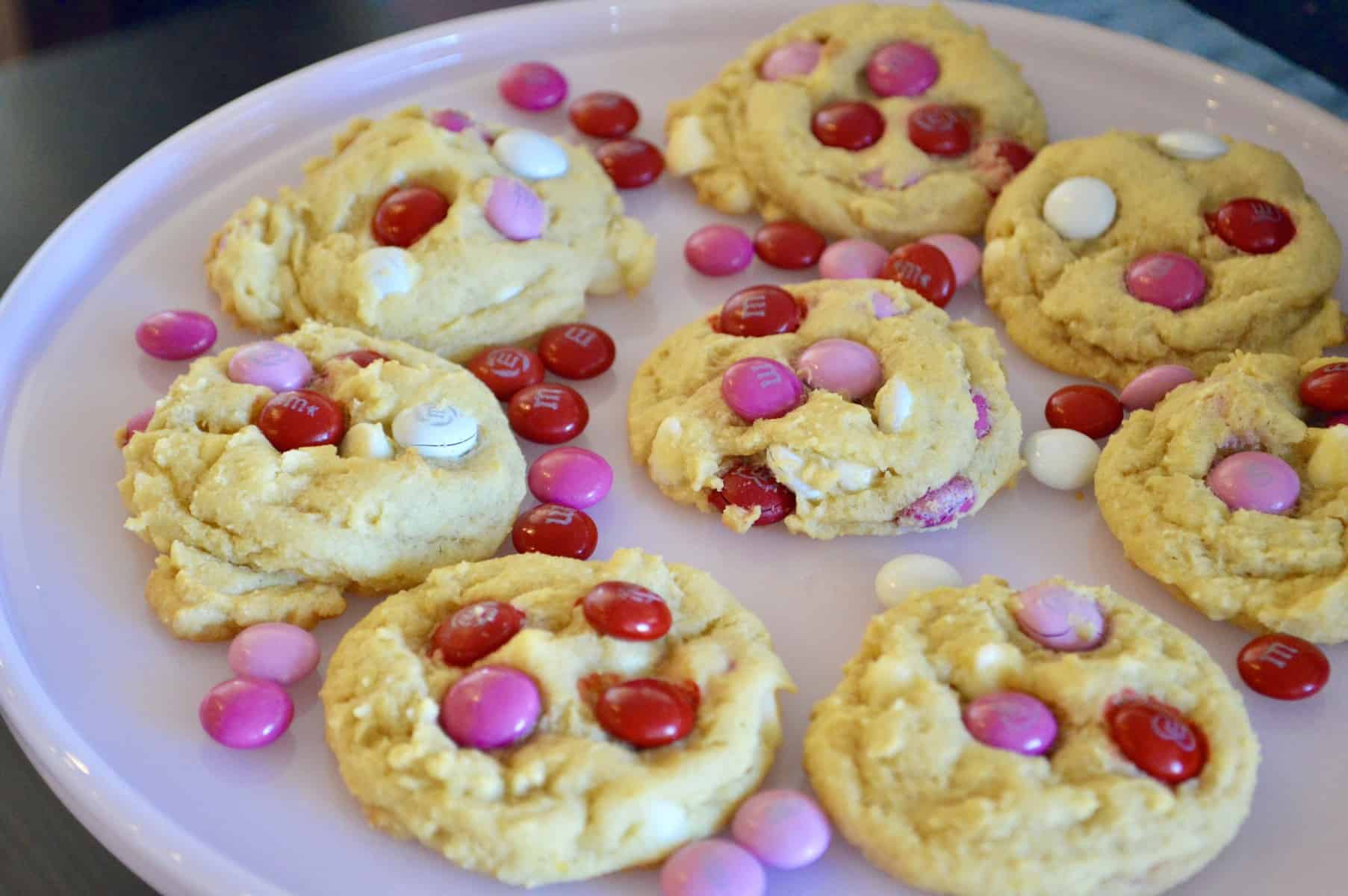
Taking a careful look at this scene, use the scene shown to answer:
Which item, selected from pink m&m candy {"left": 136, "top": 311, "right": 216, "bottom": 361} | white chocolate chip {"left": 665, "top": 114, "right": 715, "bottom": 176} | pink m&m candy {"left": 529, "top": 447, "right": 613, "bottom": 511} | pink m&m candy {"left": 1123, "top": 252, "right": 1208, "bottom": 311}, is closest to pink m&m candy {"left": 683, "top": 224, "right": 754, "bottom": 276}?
white chocolate chip {"left": 665, "top": 114, "right": 715, "bottom": 176}

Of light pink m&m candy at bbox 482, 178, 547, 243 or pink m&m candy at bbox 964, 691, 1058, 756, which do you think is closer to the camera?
pink m&m candy at bbox 964, 691, 1058, 756

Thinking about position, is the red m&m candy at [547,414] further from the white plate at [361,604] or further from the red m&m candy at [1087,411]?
the red m&m candy at [1087,411]

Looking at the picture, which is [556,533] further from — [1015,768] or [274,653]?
[1015,768]

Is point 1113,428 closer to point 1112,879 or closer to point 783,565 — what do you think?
point 783,565

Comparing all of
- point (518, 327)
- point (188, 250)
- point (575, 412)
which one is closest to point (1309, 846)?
point (575, 412)

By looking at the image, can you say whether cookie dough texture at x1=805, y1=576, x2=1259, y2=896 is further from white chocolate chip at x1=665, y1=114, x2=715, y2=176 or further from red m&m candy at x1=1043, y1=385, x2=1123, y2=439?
white chocolate chip at x1=665, y1=114, x2=715, y2=176
